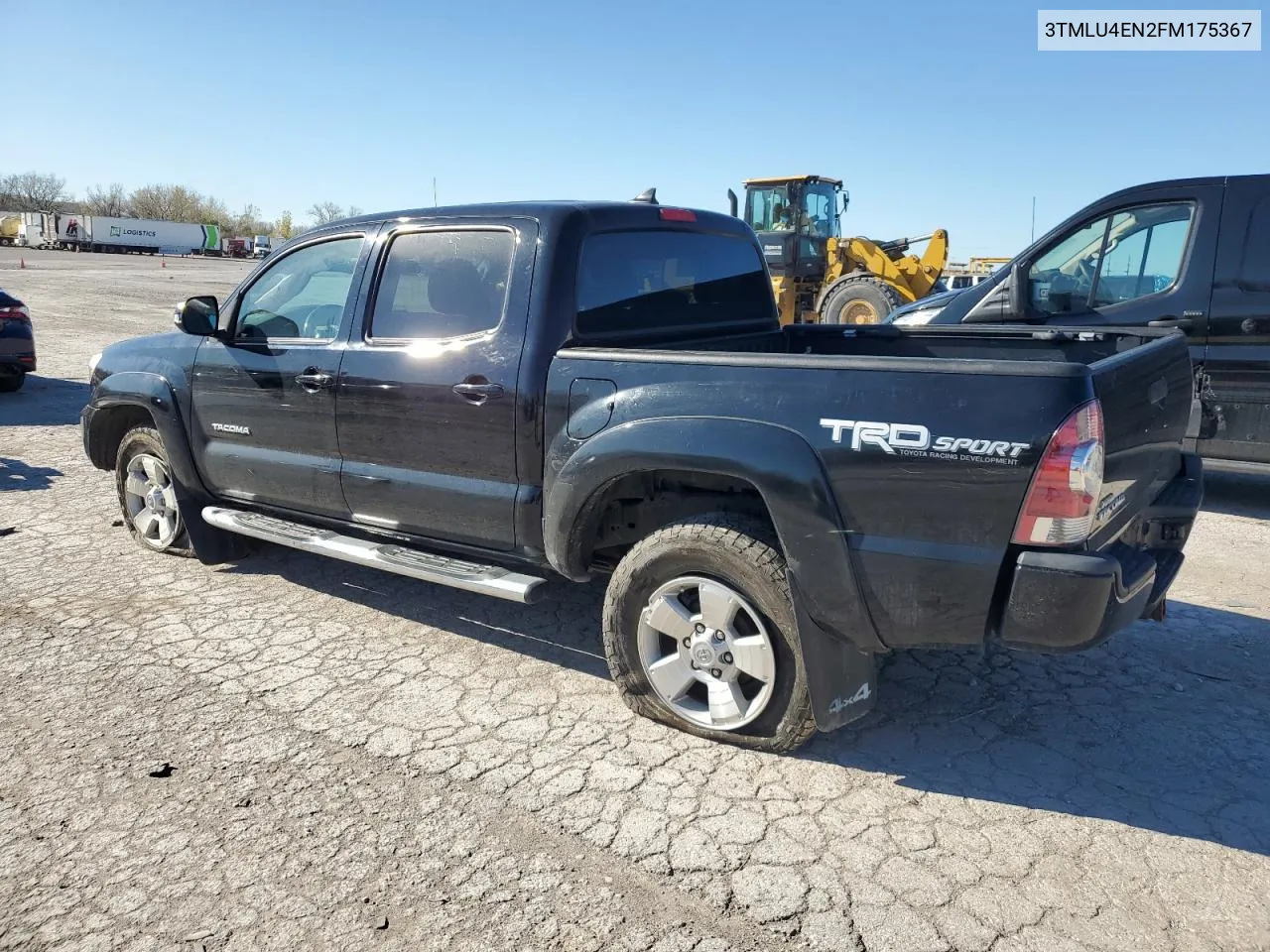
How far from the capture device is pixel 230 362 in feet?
15.9

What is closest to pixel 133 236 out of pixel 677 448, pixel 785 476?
pixel 677 448

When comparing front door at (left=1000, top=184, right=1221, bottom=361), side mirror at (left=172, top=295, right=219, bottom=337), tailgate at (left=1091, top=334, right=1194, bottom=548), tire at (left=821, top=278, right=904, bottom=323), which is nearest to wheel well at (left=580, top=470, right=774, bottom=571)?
tailgate at (left=1091, top=334, right=1194, bottom=548)

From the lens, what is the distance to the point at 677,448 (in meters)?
3.18

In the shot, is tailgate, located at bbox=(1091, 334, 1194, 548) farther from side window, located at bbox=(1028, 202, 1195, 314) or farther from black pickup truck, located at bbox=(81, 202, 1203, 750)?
side window, located at bbox=(1028, 202, 1195, 314)

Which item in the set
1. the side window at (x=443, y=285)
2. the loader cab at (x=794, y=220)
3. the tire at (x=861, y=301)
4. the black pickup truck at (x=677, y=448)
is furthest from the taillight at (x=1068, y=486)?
the loader cab at (x=794, y=220)

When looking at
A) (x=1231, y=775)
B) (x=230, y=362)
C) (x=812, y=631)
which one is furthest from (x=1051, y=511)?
(x=230, y=362)

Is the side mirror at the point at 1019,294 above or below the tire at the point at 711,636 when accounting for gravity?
above

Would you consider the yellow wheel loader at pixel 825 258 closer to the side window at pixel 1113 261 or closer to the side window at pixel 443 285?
the side window at pixel 1113 261

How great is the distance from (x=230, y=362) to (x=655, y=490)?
8.32 feet

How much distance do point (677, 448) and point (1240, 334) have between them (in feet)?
16.4

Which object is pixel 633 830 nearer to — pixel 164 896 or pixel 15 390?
pixel 164 896

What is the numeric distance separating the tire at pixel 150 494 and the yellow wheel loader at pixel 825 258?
423 inches

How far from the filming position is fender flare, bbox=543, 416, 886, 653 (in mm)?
2945

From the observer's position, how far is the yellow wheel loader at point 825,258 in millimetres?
14906
